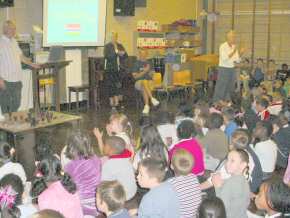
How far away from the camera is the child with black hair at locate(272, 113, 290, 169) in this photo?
490 cm

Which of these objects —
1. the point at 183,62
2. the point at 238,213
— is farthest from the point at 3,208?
the point at 183,62

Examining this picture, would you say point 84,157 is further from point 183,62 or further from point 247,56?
point 247,56

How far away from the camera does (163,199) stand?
105 inches

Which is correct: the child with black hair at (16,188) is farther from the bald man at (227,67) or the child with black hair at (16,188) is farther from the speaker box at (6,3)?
the bald man at (227,67)

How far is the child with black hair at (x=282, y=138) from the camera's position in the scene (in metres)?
4.90

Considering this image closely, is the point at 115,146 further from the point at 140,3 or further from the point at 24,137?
the point at 140,3

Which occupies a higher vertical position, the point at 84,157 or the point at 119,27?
the point at 119,27

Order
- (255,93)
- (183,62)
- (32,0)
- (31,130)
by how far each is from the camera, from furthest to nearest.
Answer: (183,62) → (32,0) → (255,93) → (31,130)

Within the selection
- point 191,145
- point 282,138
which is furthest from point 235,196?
point 282,138

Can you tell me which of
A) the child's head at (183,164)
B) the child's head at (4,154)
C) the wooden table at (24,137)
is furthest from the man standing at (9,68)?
the child's head at (183,164)

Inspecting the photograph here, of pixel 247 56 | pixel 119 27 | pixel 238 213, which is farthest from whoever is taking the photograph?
pixel 247 56

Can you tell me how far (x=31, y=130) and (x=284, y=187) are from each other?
3.73 metres

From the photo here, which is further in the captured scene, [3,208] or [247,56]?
[247,56]

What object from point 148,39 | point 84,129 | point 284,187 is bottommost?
point 84,129
